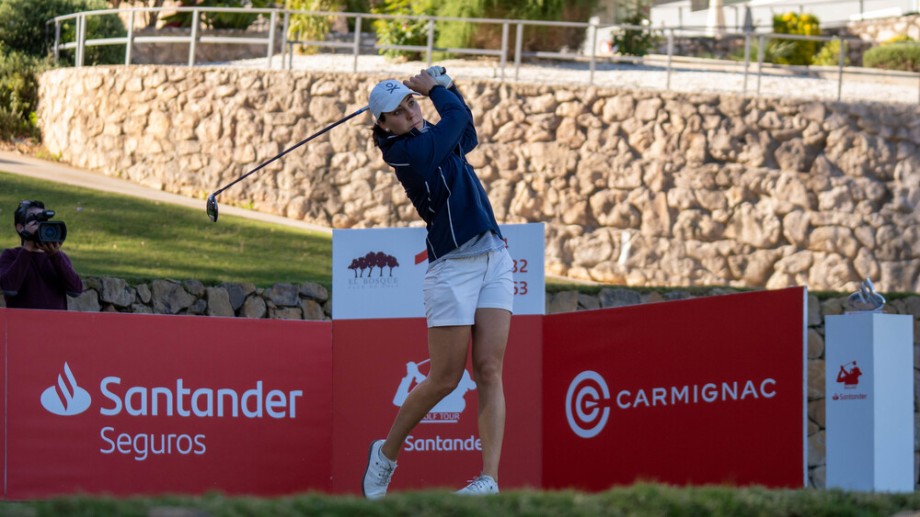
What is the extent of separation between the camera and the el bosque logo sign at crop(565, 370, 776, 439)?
693 cm

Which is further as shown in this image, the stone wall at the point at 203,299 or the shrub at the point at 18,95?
the shrub at the point at 18,95

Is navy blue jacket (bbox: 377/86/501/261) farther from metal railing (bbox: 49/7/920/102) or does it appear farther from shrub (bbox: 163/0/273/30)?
shrub (bbox: 163/0/273/30)

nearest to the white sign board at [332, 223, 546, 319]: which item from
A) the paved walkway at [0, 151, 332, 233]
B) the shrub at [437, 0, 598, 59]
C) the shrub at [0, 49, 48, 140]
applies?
the paved walkway at [0, 151, 332, 233]

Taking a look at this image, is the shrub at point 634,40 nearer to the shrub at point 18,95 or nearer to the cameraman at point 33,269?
the shrub at point 18,95

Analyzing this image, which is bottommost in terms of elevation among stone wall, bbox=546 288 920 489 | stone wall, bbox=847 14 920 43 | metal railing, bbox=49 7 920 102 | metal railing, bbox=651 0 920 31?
stone wall, bbox=546 288 920 489

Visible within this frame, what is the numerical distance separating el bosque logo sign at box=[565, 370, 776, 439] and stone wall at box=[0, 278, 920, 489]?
12.8 ft

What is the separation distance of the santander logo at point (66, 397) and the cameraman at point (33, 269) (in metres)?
1.00

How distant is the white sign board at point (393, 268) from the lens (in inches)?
309

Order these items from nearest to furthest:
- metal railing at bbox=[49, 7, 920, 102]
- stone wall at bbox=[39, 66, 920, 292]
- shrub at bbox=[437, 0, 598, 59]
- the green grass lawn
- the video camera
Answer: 1. the video camera
2. the green grass lawn
3. stone wall at bbox=[39, 66, 920, 292]
4. metal railing at bbox=[49, 7, 920, 102]
5. shrub at bbox=[437, 0, 598, 59]

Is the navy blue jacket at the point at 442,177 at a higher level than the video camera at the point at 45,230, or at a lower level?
higher

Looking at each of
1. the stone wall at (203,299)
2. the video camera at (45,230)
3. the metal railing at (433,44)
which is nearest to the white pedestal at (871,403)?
the video camera at (45,230)

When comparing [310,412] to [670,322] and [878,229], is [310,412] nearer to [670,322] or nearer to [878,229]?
[670,322]

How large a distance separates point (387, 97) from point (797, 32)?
22.6 meters

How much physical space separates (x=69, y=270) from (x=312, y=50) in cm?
1420
